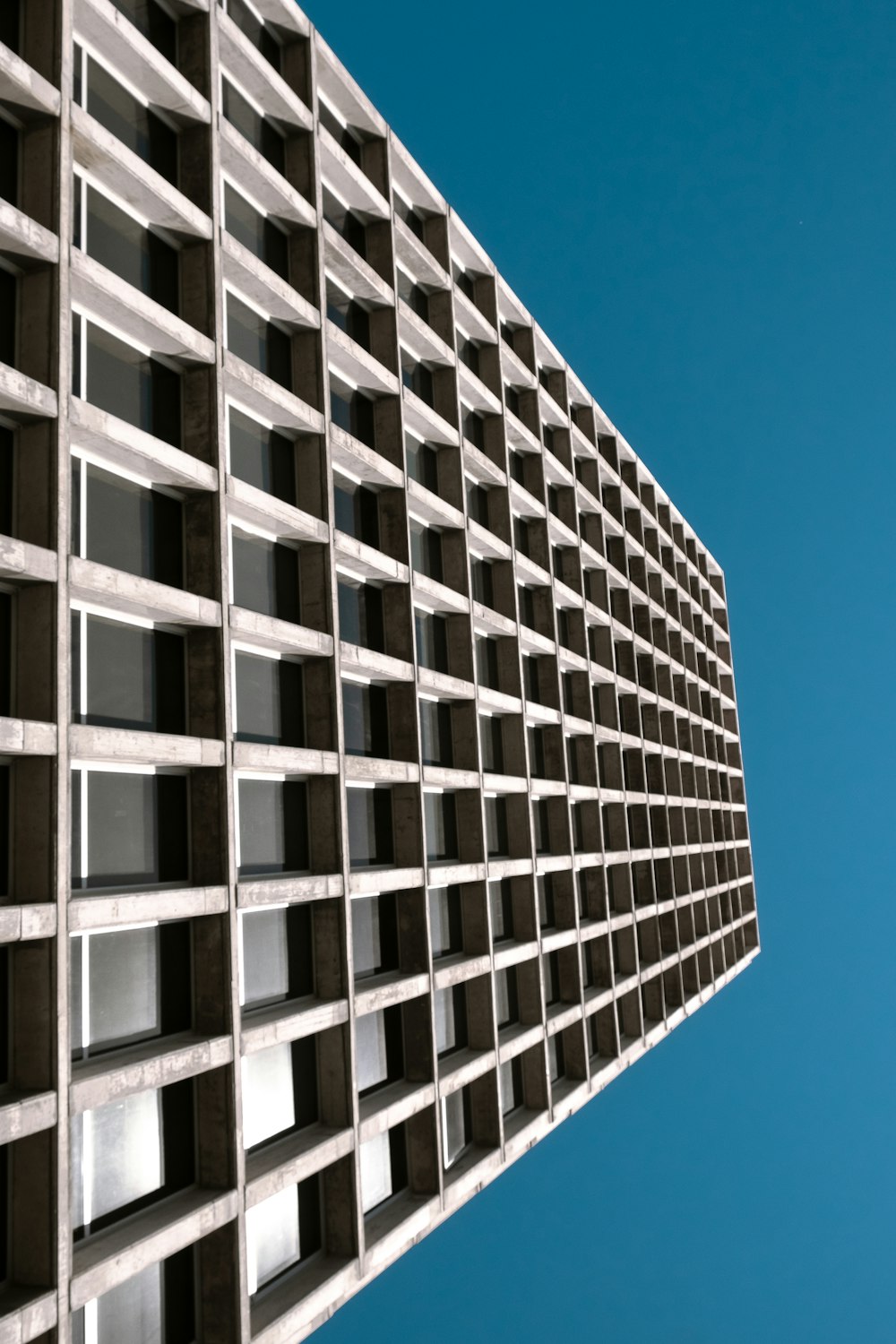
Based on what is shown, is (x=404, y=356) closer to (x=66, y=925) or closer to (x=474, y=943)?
(x=474, y=943)

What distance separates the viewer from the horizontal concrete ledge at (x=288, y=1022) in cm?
1838

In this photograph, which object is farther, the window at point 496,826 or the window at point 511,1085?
the window at point 496,826

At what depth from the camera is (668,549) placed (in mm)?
56406

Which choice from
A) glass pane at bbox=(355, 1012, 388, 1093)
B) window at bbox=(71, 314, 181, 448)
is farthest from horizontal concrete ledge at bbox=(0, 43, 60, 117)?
glass pane at bbox=(355, 1012, 388, 1093)

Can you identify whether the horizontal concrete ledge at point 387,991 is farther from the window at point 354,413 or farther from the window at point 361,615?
the window at point 354,413

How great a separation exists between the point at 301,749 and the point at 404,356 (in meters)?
13.7

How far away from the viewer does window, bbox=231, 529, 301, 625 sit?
2125cm

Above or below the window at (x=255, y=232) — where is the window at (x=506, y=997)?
below

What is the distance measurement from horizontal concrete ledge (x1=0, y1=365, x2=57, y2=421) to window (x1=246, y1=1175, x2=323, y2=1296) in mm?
13157

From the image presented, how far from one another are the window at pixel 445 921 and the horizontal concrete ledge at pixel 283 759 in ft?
22.4

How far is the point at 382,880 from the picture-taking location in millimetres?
23141

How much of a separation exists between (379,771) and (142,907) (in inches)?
313

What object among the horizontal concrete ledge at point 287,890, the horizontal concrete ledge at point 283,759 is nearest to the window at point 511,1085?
the horizontal concrete ledge at point 287,890

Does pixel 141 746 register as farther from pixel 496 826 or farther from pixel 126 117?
pixel 496 826
